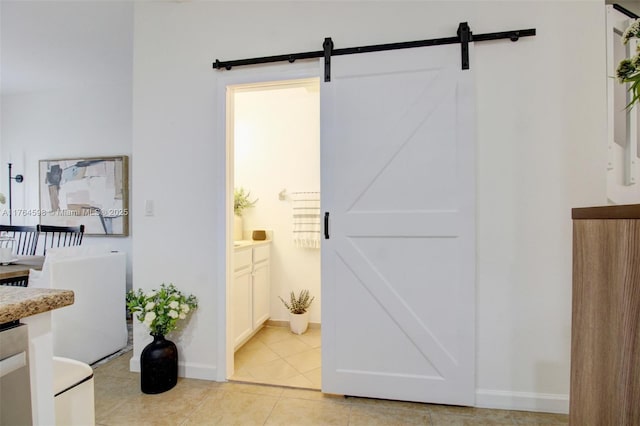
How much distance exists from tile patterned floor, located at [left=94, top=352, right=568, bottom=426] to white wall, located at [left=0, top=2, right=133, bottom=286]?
208cm

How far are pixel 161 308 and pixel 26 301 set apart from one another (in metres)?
1.45

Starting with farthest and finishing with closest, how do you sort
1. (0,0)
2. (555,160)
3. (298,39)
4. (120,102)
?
(120,102) → (0,0) → (298,39) → (555,160)

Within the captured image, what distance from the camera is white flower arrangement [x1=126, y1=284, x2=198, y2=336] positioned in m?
1.97

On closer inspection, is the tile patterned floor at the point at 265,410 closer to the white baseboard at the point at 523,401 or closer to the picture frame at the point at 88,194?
the white baseboard at the point at 523,401

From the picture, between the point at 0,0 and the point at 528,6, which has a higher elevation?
the point at 0,0

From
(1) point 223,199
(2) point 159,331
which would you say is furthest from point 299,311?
(1) point 223,199

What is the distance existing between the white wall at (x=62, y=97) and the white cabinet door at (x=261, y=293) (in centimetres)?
175

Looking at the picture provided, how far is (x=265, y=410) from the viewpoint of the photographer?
1.77 metres

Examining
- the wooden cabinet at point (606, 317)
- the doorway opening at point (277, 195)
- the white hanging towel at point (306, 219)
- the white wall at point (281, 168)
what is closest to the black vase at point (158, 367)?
the doorway opening at point (277, 195)

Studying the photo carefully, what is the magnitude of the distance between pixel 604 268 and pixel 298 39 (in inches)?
79.6

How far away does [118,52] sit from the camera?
3.06 m

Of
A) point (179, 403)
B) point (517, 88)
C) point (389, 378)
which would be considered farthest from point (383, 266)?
point (179, 403)

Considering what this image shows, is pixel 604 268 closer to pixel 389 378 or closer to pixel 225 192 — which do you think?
pixel 389 378

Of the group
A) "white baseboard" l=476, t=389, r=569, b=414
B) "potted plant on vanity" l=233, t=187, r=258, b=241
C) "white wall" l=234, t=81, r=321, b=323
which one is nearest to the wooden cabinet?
"white baseboard" l=476, t=389, r=569, b=414
